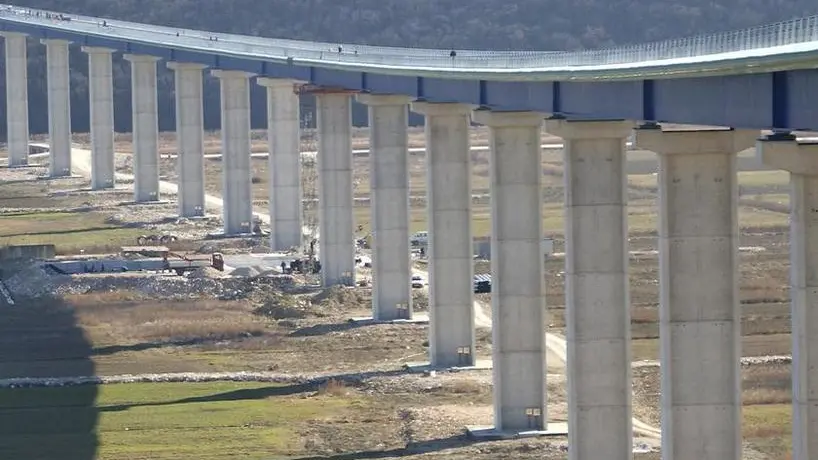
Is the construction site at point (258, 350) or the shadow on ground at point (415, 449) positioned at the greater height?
the construction site at point (258, 350)

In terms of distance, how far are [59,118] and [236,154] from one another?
43084 millimetres

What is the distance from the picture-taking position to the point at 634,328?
71.1 m

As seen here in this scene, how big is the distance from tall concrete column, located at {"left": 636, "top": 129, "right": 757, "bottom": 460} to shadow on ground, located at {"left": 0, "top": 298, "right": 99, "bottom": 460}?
1488cm

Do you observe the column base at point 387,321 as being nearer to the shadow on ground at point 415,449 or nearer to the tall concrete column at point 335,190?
the tall concrete column at point 335,190

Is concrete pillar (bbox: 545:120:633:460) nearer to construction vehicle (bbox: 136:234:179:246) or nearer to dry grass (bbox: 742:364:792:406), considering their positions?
dry grass (bbox: 742:364:792:406)

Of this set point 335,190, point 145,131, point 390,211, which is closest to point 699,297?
point 390,211

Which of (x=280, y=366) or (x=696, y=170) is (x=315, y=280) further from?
(x=696, y=170)

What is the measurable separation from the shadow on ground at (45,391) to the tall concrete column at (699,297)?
1488cm

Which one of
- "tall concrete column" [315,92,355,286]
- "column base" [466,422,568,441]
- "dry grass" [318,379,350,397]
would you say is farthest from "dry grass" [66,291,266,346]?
"column base" [466,422,568,441]

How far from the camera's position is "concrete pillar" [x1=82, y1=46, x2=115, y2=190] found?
5566 inches

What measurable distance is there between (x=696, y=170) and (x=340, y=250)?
1826 inches

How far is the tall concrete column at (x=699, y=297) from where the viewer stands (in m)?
42.6

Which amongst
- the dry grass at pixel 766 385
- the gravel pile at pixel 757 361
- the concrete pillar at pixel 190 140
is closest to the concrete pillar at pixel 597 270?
the dry grass at pixel 766 385

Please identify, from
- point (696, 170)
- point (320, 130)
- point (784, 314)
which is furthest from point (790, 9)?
point (696, 170)
